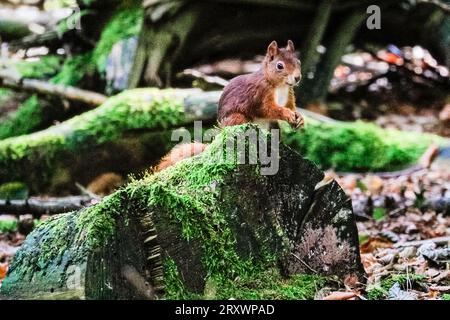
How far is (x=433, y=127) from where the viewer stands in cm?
749

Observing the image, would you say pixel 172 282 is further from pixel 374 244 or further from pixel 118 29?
pixel 118 29

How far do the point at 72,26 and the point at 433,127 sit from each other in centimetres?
Answer: 418

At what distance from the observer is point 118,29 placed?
21.6ft

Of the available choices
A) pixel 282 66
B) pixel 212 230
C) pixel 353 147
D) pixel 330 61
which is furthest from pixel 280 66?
pixel 330 61

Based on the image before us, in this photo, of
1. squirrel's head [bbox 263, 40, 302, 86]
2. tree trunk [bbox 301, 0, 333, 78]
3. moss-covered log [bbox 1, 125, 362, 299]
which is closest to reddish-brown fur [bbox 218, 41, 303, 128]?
squirrel's head [bbox 263, 40, 302, 86]

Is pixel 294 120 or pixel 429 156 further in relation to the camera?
pixel 429 156

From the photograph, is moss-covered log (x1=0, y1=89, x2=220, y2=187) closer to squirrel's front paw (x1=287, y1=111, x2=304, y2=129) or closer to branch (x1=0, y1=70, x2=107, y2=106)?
branch (x1=0, y1=70, x2=107, y2=106)

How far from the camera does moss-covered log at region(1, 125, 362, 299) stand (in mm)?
2396

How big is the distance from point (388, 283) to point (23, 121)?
15.6 feet

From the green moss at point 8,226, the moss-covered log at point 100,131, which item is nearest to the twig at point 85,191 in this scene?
the moss-covered log at point 100,131

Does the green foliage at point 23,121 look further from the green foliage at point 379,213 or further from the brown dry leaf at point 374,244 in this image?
the brown dry leaf at point 374,244

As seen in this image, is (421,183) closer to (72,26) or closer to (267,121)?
(267,121)

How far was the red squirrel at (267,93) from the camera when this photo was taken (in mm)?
3406
